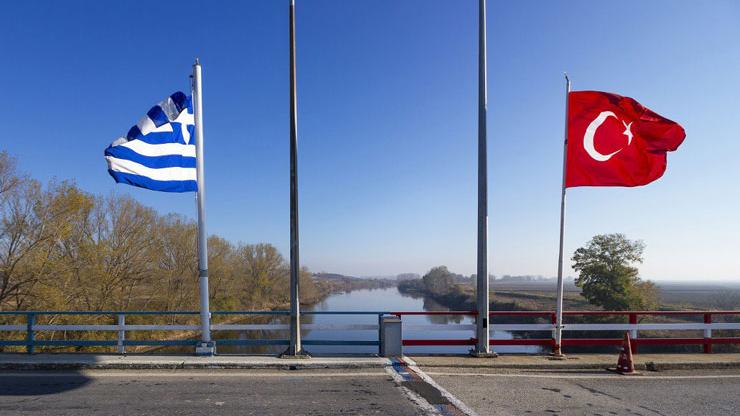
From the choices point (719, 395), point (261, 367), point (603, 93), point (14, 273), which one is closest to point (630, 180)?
point (603, 93)

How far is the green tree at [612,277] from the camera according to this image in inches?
1556

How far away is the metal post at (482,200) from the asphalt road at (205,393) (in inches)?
92.5

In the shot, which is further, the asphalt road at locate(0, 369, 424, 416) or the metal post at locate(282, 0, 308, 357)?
the metal post at locate(282, 0, 308, 357)

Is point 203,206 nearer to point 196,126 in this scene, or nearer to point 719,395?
point 196,126

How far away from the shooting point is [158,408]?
5289mm

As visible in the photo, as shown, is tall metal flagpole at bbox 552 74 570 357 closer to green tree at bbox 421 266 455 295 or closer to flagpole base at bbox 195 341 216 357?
flagpole base at bbox 195 341 216 357

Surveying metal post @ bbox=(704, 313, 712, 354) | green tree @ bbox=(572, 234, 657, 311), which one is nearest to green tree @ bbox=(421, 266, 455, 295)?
green tree @ bbox=(572, 234, 657, 311)

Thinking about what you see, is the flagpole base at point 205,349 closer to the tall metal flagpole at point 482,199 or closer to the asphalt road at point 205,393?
the asphalt road at point 205,393

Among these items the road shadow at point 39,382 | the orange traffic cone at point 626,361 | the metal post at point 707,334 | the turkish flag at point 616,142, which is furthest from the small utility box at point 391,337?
the metal post at point 707,334

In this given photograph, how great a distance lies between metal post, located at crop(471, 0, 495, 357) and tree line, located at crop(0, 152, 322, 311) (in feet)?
74.4

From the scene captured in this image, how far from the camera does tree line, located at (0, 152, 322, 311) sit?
70.6ft

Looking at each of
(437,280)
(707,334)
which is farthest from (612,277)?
(437,280)

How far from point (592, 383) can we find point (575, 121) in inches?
203

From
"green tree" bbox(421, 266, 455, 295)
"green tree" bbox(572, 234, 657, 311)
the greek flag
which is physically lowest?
"green tree" bbox(421, 266, 455, 295)
